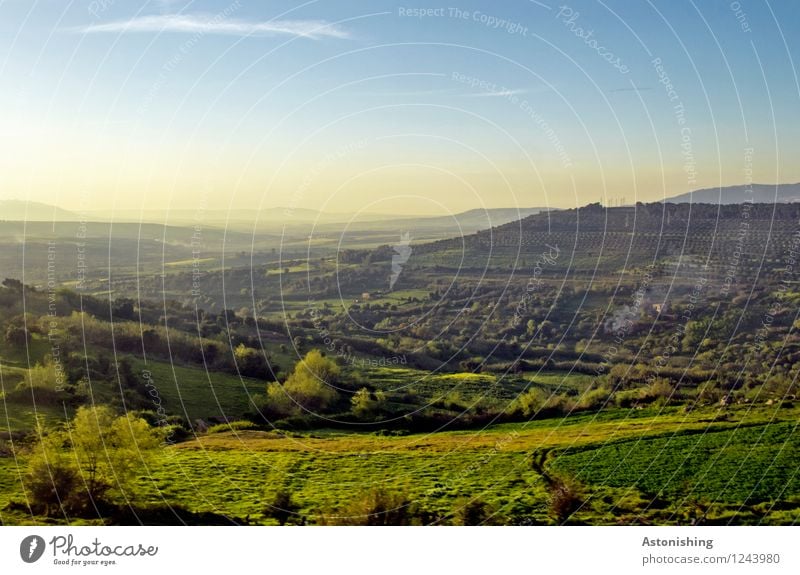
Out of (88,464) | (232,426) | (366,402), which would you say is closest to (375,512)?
(88,464)

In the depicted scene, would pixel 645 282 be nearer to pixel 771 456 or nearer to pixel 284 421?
pixel 771 456

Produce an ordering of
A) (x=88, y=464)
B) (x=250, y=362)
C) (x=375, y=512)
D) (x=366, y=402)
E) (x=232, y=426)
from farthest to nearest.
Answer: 1. (x=250, y=362)
2. (x=366, y=402)
3. (x=232, y=426)
4. (x=88, y=464)
5. (x=375, y=512)

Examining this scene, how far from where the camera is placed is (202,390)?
32.6 meters

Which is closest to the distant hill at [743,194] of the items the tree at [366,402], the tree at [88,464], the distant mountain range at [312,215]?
the distant mountain range at [312,215]

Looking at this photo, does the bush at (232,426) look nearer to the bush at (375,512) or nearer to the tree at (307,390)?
→ the tree at (307,390)

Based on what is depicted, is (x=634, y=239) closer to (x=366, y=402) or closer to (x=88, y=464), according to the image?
(x=366, y=402)
